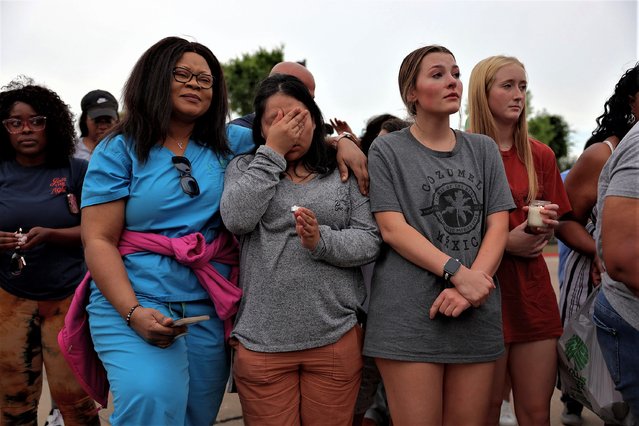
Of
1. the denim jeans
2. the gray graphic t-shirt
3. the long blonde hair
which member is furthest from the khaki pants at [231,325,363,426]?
the long blonde hair

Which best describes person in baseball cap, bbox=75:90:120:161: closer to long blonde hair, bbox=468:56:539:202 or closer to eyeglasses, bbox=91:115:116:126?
eyeglasses, bbox=91:115:116:126

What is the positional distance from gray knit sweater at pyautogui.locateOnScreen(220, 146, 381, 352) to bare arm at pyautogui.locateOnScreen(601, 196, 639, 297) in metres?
0.88

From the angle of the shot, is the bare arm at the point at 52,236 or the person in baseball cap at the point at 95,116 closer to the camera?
the bare arm at the point at 52,236

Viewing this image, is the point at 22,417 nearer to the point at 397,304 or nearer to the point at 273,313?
the point at 273,313

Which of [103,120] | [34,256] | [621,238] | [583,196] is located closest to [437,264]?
[621,238]

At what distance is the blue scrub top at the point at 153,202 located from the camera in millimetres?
2420

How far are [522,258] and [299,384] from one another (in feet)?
4.13

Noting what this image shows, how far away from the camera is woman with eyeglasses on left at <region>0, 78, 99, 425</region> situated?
3.31 meters

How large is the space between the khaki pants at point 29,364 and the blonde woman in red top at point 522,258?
2.24 meters

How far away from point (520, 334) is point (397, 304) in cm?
78

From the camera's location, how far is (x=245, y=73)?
109 ft

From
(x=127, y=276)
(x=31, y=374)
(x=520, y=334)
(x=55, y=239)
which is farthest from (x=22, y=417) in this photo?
(x=520, y=334)

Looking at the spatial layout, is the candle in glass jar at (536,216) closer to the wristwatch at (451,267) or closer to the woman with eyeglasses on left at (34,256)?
the wristwatch at (451,267)

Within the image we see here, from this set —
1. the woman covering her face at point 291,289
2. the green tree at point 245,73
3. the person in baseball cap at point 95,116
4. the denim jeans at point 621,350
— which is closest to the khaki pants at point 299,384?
the woman covering her face at point 291,289
